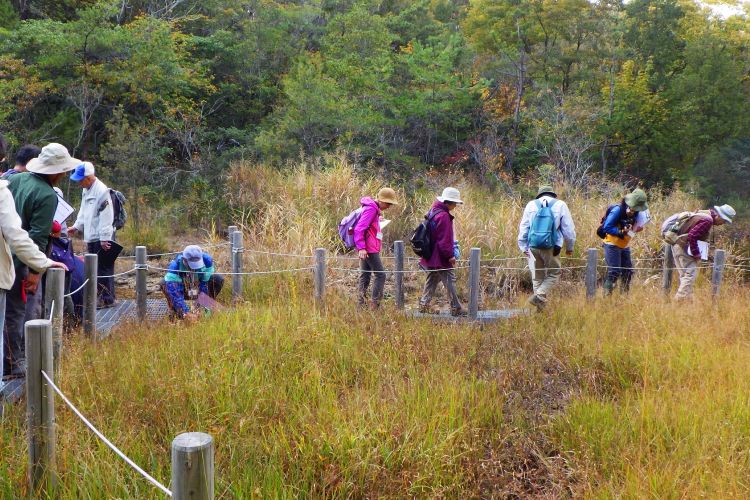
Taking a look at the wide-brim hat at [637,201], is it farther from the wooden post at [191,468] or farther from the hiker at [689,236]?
the wooden post at [191,468]

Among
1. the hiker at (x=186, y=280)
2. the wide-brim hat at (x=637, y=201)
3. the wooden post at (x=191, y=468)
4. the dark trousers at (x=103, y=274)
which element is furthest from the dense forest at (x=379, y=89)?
the wooden post at (x=191, y=468)

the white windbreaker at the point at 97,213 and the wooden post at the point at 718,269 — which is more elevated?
the white windbreaker at the point at 97,213

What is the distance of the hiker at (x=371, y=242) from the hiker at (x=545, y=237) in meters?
1.56

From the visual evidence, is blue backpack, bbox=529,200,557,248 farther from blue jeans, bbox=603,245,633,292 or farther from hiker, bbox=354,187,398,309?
hiker, bbox=354,187,398,309

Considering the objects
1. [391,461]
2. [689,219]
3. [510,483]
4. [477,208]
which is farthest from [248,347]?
[477,208]

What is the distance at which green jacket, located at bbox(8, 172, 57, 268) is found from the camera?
462cm

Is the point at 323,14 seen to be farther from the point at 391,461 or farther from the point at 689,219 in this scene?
the point at 391,461

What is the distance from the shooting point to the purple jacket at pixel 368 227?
6903 mm

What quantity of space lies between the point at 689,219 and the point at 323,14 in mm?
16328

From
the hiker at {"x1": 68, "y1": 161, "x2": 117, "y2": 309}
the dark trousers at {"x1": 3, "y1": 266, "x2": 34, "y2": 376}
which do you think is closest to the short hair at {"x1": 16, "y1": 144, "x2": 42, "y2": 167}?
the hiker at {"x1": 68, "y1": 161, "x2": 117, "y2": 309}

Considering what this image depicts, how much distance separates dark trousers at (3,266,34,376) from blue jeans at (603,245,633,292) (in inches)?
244

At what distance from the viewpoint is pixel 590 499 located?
10.2 feet

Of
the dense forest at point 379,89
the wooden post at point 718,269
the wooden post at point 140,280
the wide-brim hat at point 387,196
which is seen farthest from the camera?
the dense forest at point 379,89

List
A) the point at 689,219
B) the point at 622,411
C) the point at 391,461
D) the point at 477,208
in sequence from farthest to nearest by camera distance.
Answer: the point at 477,208, the point at 689,219, the point at 622,411, the point at 391,461
